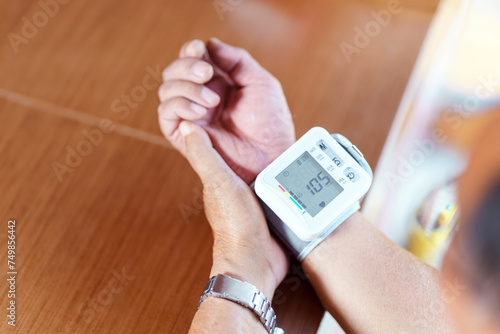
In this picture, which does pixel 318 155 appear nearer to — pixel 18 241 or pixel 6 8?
pixel 18 241

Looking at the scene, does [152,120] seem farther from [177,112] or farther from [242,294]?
[242,294]

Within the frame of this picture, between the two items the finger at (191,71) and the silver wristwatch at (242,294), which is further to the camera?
the finger at (191,71)

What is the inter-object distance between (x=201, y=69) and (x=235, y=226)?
29cm

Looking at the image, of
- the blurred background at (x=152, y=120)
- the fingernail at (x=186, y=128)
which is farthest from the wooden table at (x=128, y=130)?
the fingernail at (x=186, y=128)

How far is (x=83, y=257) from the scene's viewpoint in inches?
33.2

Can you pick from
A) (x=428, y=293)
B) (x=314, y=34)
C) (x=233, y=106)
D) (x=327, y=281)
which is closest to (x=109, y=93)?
(x=233, y=106)

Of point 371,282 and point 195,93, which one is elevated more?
point 195,93

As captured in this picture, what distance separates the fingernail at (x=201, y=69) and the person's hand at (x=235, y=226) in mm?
122

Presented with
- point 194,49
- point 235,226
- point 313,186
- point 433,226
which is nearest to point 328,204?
point 313,186

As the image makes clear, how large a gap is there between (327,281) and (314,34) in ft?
1.92

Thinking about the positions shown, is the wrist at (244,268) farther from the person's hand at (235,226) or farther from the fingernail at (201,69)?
the fingernail at (201,69)

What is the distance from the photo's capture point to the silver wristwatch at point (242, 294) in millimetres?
720

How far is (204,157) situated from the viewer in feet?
2.68

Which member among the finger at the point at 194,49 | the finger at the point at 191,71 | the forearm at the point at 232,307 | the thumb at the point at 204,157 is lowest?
the forearm at the point at 232,307
